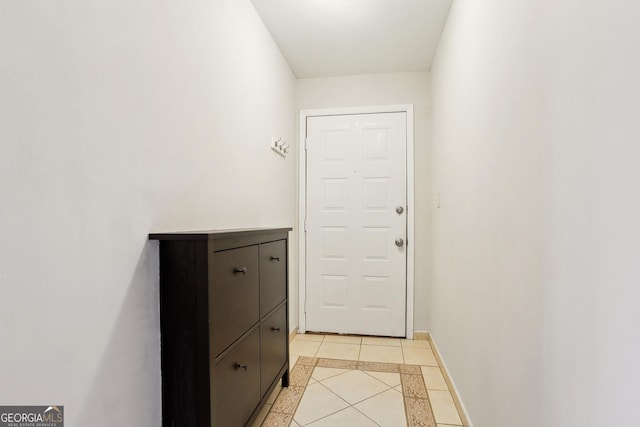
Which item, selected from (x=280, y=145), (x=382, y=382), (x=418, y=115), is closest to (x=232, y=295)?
(x=382, y=382)

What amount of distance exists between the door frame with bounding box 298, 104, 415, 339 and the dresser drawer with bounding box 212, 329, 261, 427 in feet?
5.46

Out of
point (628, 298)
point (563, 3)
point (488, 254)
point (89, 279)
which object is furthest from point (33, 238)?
point (488, 254)

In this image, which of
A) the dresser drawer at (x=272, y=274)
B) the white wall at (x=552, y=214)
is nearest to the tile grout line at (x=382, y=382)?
the white wall at (x=552, y=214)

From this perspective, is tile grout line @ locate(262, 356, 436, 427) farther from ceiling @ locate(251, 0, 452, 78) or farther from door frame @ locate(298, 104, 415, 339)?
ceiling @ locate(251, 0, 452, 78)

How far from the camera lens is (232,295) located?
1.34 metres

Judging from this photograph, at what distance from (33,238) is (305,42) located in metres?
2.44

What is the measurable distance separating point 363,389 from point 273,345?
0.72m

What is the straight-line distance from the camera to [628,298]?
62 cm

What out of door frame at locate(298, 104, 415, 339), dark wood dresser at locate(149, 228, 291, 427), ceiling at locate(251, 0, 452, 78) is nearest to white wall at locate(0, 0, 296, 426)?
dark wood dresser at locate(149, 228, 291, 427)

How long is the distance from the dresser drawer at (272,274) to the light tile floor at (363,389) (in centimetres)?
60

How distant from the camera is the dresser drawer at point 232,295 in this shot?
119cm

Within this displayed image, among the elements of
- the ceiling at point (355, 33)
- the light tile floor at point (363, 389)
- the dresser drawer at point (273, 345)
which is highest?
the ceiling at point (355, 33)

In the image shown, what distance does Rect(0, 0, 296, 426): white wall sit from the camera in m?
0.75

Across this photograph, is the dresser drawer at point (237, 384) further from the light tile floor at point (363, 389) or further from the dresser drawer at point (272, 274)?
the light tile floor at point (363, 389)
